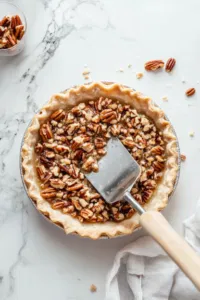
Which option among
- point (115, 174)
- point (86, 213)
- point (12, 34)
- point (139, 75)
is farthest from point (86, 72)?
point (86, 213)

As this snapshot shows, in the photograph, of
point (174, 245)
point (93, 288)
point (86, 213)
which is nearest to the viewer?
point (174, 245)

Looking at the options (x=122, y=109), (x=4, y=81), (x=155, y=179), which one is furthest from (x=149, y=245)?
(x=4, y=81)

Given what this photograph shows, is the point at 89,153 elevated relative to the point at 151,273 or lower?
elevated

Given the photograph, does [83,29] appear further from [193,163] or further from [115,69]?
[193,163]

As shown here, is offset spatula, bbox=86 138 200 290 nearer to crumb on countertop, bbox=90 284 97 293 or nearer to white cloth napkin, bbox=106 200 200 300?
white cloth napkin, bbox=106 200 200 300

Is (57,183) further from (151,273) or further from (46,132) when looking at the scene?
(151,273)

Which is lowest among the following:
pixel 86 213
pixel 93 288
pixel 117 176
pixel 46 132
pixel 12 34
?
pixel 93 288

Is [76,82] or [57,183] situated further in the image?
[76,82]
